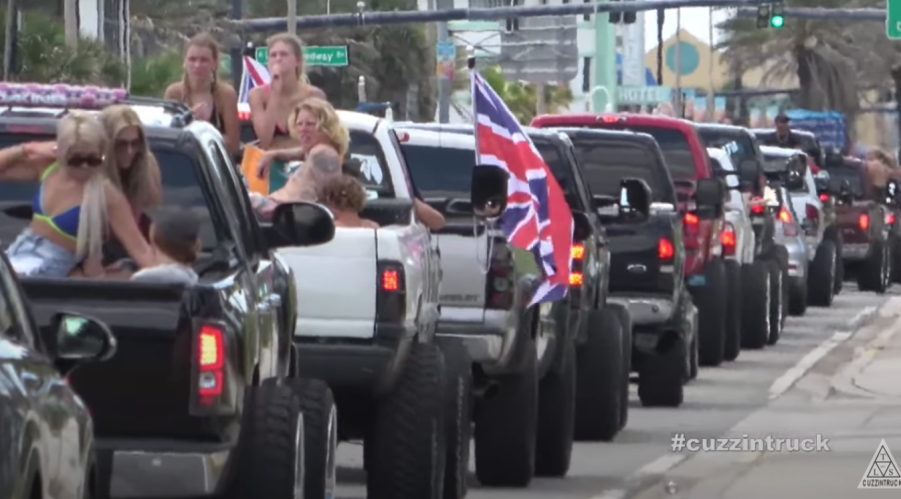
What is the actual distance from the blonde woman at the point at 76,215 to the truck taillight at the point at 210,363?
0.69 m

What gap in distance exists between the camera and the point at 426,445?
33.6ft

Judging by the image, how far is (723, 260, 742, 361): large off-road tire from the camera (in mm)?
22781

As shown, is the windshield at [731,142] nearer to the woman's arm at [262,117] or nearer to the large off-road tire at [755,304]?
the large off-road tire at [755,304]

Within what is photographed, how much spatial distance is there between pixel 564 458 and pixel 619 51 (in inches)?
3827

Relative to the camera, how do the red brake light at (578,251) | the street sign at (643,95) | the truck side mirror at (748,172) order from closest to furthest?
1. the red brake light at (578,251)
2. the truck side mirror at (748,172)
3. the street sign at (643,95)

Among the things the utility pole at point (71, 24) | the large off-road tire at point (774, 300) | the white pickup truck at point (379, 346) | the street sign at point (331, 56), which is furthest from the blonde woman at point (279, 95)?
the street sign at point (331, 56)

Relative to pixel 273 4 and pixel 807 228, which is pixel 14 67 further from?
pixel 273 4

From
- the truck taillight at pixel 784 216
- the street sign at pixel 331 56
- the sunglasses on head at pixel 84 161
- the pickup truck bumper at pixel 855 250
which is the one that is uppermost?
the sunglasses on head at pixel 84 161

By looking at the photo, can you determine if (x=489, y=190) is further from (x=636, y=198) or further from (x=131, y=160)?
(x=636, y=198)

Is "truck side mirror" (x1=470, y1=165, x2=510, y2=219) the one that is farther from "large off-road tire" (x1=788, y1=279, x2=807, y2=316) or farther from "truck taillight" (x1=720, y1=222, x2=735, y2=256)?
"large off-road tire" (x1=788, y1=279, x2=807, y2=316)

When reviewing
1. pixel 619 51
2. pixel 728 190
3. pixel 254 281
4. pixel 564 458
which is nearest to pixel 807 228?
pixel 728 190

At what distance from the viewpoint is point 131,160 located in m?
8.22

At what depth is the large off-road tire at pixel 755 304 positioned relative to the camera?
79.6 ft

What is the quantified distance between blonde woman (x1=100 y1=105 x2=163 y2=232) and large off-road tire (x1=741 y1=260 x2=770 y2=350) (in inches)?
640
